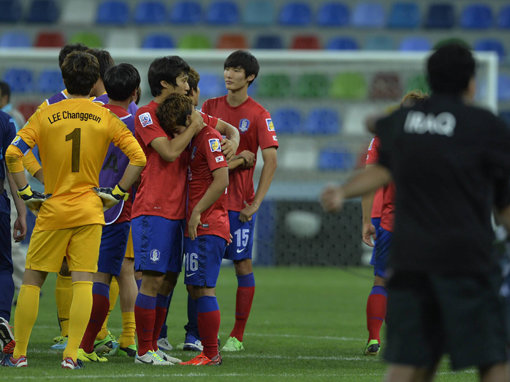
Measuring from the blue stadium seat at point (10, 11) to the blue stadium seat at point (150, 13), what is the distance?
253 centimetres

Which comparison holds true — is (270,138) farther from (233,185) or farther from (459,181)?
(459,181)

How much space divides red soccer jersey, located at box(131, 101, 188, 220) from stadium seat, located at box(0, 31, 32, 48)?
1492cm

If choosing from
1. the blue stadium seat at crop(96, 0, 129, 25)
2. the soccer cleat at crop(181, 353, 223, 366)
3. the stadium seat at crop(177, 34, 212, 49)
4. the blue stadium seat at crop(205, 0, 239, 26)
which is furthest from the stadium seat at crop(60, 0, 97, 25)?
the soccer cleat at crop(181, 353, 223, 366)

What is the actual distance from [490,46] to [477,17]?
2.82ft

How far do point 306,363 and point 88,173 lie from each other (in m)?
1.97

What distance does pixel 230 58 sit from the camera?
7.36 m

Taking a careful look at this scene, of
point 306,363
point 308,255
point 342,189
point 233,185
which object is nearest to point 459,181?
point 342,189

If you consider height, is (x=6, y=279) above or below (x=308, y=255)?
above

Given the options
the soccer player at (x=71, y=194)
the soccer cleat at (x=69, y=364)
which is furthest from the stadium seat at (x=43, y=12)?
the soccer cleat at (x=69, y=364)

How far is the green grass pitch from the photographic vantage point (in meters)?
5.55

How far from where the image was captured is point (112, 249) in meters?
6.40

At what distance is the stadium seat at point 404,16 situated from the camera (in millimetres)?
20578

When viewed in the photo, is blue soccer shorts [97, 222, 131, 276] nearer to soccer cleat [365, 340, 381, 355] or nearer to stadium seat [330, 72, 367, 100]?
soccer cleat [365, 340, 381, 355]

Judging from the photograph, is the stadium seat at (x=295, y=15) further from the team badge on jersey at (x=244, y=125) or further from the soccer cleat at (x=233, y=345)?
the soccer cleat at (x=233, y=345)
